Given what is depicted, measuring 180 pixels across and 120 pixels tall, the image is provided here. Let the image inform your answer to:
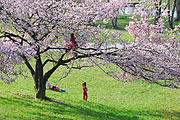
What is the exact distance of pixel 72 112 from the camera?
13773 millimetres

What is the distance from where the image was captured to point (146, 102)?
1953 centimetres

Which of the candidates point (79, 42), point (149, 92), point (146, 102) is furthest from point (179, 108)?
point (79, 42)

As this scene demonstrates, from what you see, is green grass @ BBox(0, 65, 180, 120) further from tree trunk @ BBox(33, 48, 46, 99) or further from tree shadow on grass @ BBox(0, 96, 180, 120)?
tree trunk @ BBox(33, 48, 46, 99)

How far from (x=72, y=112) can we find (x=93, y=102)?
166 inches

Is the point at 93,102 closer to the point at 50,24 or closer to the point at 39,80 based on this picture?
the point at 39,80

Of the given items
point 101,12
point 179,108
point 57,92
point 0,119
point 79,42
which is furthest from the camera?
point 57,92

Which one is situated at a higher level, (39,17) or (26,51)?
(39,17)

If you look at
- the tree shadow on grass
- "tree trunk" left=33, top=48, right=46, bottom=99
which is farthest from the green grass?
"tree trunk" left=33, top=48, right=46, bottom=99

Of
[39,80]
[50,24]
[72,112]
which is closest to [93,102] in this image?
[72,112]

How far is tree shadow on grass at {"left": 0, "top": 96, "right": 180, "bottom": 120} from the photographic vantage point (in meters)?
12.5

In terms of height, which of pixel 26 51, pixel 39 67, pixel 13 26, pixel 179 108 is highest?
pixel 13 26

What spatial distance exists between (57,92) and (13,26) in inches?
325

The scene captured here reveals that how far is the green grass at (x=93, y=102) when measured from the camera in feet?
42.5

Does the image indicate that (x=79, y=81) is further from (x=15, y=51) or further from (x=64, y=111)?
(x=15, y=51)
